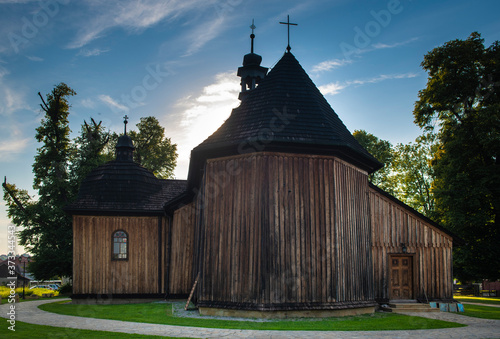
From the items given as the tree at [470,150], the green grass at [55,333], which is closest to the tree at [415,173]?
the tree at [470,150]

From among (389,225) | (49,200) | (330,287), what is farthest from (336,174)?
(49,200)

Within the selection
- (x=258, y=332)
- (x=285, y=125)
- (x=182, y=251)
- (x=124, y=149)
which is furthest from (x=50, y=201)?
(x=258, y=332)

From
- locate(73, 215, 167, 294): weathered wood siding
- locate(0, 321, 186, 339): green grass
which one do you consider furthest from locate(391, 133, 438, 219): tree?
locate(0, 321, 186, 339): green grass

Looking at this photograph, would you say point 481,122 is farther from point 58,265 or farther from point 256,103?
point 58,265

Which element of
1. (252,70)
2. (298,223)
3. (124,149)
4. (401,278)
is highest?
(252,70)

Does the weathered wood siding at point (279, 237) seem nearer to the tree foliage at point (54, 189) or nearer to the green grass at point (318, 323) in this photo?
the green grass at point (318, 323)

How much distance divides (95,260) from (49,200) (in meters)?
12.0

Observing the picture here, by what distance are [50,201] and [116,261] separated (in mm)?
12330

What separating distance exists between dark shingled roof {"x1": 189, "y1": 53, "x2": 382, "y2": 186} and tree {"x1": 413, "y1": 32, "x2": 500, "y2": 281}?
8812mm

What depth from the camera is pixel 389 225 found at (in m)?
15.7

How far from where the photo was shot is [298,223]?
12188 millimetres

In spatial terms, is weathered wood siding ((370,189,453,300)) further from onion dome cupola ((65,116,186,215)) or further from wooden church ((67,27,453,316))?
onion dome cupola ((65,116,186,215))

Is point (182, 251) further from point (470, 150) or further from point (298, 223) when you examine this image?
point (470, 150)

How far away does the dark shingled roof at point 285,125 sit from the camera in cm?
1240
